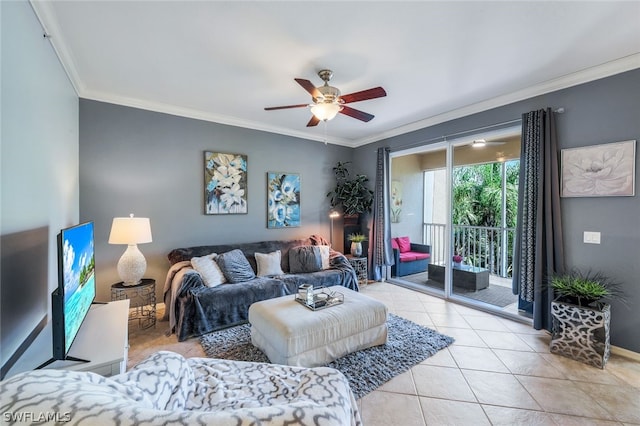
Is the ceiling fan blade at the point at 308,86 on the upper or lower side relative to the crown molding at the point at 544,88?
lower

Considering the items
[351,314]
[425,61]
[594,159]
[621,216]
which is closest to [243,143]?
[425,61]

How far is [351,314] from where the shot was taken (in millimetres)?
2383

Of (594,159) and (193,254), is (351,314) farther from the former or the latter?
(594,159)

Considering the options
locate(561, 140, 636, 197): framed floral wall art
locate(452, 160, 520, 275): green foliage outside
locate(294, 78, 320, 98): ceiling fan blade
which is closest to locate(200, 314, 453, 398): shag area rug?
locate(561, 140, 636, 197): framed floral wall art

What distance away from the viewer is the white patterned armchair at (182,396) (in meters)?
0.70

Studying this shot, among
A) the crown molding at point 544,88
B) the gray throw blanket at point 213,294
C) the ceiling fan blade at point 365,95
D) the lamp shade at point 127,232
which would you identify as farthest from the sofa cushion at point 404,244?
the lamp shade at point 127,232

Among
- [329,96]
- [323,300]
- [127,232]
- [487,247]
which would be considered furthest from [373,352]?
[487,247]

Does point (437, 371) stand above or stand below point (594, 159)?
below

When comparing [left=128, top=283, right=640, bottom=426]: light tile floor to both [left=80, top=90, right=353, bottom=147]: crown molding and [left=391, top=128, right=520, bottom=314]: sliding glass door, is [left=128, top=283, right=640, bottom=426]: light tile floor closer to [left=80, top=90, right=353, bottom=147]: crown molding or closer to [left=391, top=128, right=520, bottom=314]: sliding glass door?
[left=391, top=128, right=520, bottom=314]: sliding glass door

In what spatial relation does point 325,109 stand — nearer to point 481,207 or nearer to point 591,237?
point 591,237

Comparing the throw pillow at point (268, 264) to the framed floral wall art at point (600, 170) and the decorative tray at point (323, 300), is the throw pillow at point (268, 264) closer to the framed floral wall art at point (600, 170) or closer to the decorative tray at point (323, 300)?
the decorative tray at point (323, 300)

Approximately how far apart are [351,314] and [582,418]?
162 cm

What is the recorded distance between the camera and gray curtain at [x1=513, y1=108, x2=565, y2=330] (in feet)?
9.26

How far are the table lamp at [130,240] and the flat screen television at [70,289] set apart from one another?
0.79 m
